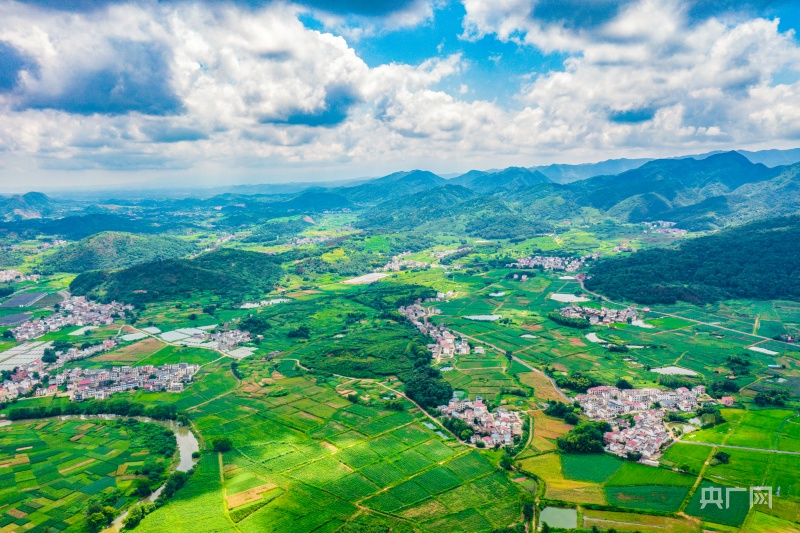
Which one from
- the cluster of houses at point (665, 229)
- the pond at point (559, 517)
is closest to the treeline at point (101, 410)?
the pond at point (559, 517)

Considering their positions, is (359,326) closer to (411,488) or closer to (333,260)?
(411,488)

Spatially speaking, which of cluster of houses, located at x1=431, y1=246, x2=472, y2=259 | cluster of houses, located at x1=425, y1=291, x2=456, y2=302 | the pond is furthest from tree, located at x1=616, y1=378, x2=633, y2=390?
cluster of houses, located at x1=431, y1=246, x2=472, y2=259

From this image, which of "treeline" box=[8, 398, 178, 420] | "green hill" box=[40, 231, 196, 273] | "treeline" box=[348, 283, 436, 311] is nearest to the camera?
"treeline" box=[8, 398, 178, 420]

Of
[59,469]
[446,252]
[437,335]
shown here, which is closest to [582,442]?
[437,335]

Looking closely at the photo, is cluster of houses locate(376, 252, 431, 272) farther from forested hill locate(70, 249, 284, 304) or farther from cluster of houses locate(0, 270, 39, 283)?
cluster of houses locate(0, 270, 39, 283)

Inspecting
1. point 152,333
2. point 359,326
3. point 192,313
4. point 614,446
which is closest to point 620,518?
point 614,446

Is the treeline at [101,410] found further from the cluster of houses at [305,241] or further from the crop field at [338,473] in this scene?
the cluster of houses at [305,241]
